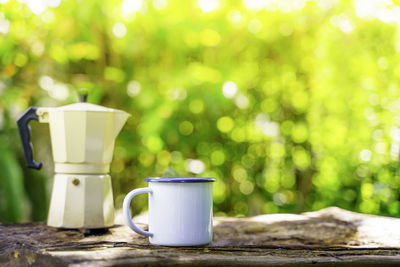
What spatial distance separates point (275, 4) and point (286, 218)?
119cm

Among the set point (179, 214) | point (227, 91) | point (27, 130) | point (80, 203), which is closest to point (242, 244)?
point (179, 214)

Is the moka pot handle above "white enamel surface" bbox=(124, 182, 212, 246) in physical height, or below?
above

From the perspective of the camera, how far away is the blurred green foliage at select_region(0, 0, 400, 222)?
198 centimetres

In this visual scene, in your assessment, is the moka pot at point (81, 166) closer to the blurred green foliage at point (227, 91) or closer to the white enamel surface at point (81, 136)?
the white enamel surface at point (81, 136)

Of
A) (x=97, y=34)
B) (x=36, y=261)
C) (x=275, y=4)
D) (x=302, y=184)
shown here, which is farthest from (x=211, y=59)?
(x=36, y=261)

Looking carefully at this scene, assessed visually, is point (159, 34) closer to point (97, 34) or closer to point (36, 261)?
point (97, 34)

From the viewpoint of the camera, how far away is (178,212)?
84 cm

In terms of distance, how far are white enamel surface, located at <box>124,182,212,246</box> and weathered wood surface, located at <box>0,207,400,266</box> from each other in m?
0.02

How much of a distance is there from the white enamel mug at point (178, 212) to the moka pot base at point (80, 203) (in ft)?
0.78

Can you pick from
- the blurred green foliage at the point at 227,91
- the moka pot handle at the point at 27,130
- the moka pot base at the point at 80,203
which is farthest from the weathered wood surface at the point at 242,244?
the blurred green foliage at the point at 227,91

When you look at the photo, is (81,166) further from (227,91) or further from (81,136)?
(227,91)

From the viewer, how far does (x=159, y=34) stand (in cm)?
201

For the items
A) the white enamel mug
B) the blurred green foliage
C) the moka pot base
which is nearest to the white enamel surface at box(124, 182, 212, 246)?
the white enamel mug

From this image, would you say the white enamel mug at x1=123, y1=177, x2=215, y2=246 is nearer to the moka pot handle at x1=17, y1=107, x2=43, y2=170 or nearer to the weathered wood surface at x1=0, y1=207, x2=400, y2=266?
the weathered wood surface at x1=0, y1=207, x2=400, y2=266
